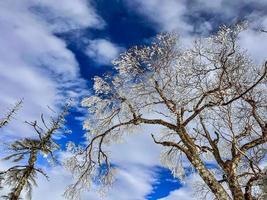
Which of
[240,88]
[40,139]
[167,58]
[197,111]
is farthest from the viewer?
[40,139]

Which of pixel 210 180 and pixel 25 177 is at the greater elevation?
pixel 25 177

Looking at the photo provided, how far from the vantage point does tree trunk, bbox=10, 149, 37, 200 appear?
20472 mm

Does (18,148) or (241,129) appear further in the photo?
(18,148)

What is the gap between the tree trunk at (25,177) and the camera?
2047 cm

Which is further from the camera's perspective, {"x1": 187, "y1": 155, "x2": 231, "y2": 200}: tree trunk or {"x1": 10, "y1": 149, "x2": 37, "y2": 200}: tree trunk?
{"x1": 10, "y1": 149, "x2": 37, "y2": 200}: tree trunk

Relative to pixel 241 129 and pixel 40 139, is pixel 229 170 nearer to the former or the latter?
pixel 241 129

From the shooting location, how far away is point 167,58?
21484mm

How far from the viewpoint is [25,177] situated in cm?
2128

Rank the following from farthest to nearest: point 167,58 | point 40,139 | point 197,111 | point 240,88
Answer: point 40,139, point 167,58, point 197,111, point 240,88

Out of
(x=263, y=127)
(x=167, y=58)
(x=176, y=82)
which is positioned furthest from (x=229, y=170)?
(x=167, y=58)

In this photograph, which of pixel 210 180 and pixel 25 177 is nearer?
pixel 210 180

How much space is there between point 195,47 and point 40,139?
10668 millimetres

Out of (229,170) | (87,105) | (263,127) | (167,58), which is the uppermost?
(167,58)

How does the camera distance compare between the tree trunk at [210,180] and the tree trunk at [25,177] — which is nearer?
the tree trunk at [210,180]
